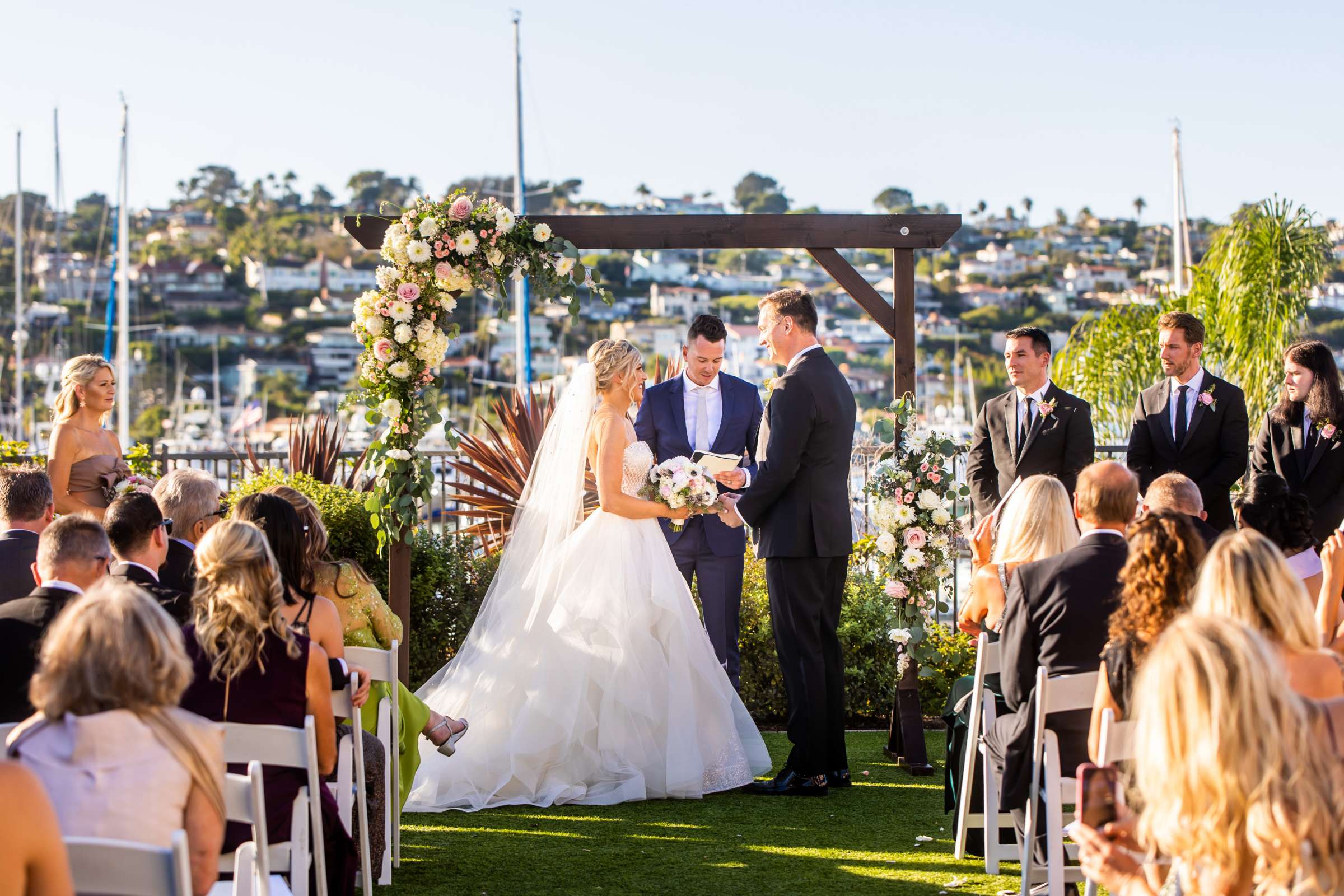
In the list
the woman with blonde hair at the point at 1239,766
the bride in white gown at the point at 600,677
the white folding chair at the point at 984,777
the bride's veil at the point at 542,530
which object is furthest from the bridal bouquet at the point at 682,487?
the woman with blonde hair at the point at 1239,766

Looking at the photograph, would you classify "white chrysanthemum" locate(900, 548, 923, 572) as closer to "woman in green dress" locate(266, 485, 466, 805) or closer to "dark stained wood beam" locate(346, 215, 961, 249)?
"dark stained wood beam" locate(346, 215, 961, 249)

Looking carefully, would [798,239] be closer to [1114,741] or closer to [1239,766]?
[1114,741]

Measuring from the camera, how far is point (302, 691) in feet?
10.9

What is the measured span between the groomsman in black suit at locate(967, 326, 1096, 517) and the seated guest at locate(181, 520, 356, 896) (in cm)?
360

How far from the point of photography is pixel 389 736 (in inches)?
178

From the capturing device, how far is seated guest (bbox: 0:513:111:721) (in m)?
3.20

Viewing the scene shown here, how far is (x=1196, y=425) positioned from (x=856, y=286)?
174 centimetres

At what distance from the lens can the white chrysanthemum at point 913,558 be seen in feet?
19.3

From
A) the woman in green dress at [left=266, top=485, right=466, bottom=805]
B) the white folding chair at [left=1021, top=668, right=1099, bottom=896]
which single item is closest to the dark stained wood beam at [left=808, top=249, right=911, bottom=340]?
the woman in green dress at [left=266, top=485, right=466, bottom=805]

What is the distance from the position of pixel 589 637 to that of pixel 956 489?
1.85 m

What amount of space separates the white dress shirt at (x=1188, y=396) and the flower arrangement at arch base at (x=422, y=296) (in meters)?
2.76

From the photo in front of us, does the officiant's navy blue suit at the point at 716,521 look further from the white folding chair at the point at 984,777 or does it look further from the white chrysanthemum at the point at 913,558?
the white folding chair at the point at 984,777

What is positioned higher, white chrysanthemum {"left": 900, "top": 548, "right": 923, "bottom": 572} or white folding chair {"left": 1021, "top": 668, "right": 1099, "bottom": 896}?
white chrysanthemum {"left": 900, "top": 548, "right": 923, "bottom": 572}

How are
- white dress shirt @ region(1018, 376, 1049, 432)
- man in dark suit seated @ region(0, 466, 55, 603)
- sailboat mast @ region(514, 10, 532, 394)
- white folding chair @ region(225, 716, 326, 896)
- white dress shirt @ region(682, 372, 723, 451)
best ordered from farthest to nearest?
sailboat mast @ region(514, 10, 532, 394)
white dress shirt @ region(682, 372, 723, 451)
white dress shirt @ region(1018, 376, 1049, 432)
man in dark suit seated @ region(0, 466, 55, 603)
white folding chair @ region(225, 716, 326, 896)
